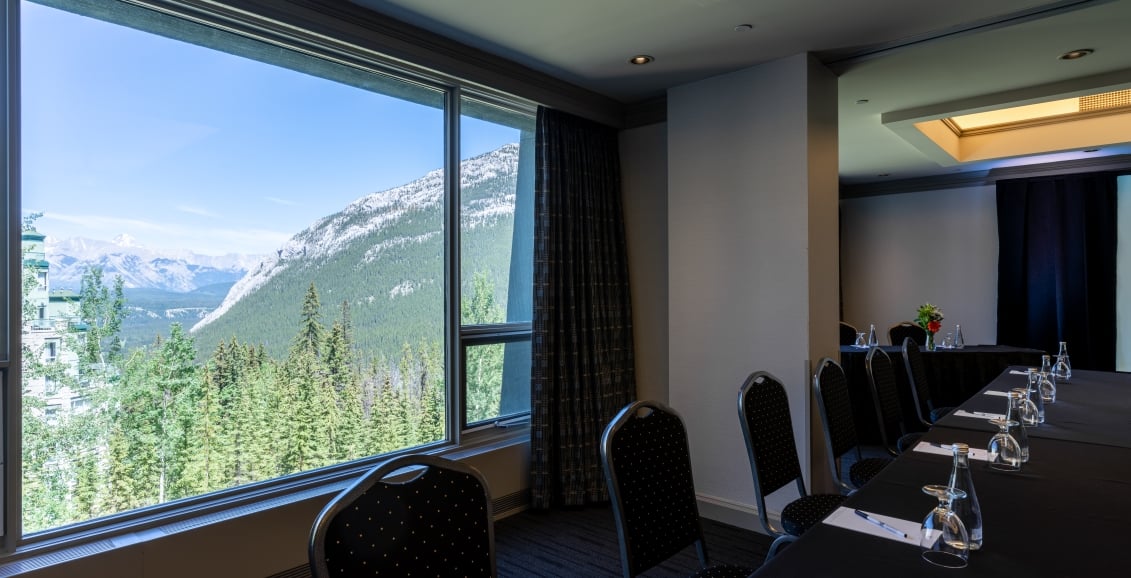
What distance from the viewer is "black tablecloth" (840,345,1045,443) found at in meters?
5.00

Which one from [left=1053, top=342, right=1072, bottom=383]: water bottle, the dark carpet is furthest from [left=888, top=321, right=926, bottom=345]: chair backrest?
the dark carpet

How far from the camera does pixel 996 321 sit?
273 inches

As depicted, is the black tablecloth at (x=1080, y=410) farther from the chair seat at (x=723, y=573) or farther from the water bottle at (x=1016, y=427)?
the chair seat at (x=723, y=573)

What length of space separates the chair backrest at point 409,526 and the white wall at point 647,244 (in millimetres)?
2757

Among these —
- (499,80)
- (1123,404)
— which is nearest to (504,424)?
(499,80)

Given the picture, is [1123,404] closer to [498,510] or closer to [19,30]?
[498,510]

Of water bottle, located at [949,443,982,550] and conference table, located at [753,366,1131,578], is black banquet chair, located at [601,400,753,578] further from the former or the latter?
water bottle, located at [949,443,982,550]

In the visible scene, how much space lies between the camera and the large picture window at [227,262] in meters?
2.14

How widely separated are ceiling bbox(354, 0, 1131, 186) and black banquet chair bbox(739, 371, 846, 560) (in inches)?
65.4

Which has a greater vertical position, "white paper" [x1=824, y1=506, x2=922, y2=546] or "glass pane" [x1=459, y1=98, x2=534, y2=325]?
"glass pane" [x1=459, y1=98, x2=534, y2=325]

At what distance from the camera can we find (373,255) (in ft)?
10.1

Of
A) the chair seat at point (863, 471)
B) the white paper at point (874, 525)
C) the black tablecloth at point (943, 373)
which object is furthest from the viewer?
the black tablecloth at point (943, 373)

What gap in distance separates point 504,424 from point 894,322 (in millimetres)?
6052

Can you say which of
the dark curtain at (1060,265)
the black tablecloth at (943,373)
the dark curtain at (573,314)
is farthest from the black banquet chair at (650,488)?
the dark curtain at (1060,265)
